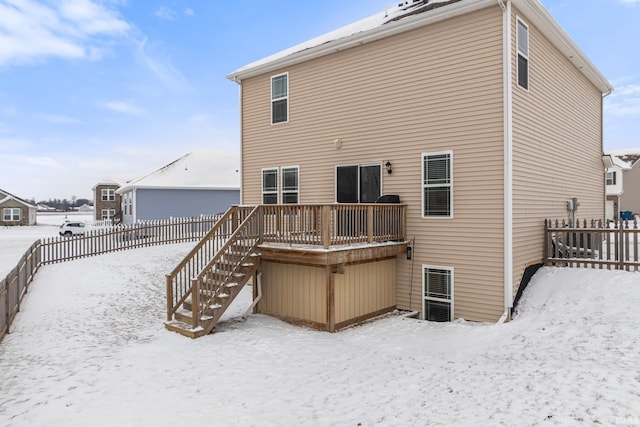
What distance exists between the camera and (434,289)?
972cm

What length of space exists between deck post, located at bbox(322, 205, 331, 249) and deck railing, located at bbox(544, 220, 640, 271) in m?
5.89

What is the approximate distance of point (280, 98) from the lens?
42.1 feet

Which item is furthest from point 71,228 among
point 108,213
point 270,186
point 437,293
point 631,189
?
point 631,189

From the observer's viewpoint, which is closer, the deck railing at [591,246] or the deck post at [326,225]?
the deck post at [326,225]

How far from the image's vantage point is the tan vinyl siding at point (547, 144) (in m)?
9.09

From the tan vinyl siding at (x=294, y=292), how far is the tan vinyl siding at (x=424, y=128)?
2458 millimetres

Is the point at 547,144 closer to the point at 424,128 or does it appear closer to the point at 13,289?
the point at 424,128

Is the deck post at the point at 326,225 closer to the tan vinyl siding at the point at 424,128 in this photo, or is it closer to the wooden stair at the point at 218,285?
the wooden stair at the point at 218,285

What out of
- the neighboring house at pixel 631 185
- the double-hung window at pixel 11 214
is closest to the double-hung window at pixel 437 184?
the neighboring house at pixel 631 185

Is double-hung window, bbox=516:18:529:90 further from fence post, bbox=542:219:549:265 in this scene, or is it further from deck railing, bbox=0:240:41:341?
deck railing, bbox=0:240:41:341

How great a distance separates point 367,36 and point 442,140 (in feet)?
11.9

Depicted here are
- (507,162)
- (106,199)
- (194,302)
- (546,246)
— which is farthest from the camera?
(106,199)

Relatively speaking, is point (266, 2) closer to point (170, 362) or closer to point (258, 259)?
point (258, 259)

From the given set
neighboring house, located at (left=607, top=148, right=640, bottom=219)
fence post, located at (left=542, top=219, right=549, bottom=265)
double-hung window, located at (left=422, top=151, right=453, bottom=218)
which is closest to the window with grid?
double-hung window, located at (left=422, top=151, right=453, bottom=218)
